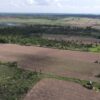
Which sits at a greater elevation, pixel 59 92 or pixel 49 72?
pixel 59 92

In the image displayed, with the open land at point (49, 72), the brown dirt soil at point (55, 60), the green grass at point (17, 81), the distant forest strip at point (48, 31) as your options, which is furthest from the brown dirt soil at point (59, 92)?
the distant forest strip at point (48, 31)

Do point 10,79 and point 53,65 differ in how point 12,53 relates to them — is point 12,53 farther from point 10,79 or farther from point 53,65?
point 10,79

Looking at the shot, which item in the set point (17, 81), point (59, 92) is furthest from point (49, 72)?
point (59, 92)

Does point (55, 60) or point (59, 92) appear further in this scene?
point (55, 60)

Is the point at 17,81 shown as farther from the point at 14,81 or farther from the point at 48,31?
the point at 48,31

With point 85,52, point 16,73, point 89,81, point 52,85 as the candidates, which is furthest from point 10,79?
point 85,52
